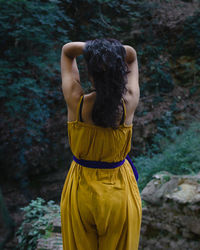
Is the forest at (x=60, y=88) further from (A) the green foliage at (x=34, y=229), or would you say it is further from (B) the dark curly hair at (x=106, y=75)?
(B) the dark curly hair at (x=106, y=75)

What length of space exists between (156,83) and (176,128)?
162 cm

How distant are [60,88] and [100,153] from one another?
4.50 m

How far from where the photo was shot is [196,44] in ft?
22.1

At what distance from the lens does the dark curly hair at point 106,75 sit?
1124 mm

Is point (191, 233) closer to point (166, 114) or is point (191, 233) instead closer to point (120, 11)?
point (166, 114)

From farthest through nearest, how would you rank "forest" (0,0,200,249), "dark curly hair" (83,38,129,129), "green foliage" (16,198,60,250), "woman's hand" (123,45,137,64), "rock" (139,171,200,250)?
"forest" (0,0,200,249) < "green foliage" (16,198,60,250) < "rock" (139,171,200,250) < "woman's hand" (123,45,137,64) < "dark curly hair" (83,38,129,129)

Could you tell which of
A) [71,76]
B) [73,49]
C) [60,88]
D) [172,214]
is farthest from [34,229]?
[60,88]

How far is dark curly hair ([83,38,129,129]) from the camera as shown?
1124mm

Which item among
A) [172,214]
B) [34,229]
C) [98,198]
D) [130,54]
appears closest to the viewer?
[98,198]

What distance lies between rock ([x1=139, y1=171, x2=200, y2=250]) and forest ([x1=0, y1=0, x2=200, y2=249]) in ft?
3.00

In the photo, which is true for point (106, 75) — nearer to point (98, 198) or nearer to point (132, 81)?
point (132, 81)

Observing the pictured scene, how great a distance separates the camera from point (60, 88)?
5.55 metres

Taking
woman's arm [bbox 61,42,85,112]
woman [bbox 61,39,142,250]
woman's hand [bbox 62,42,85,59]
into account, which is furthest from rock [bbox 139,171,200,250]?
woman's hand [bbox 62,42,85,59]

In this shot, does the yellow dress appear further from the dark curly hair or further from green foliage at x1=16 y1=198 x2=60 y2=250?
green foliage at x1=16 y1=198 x2=60 y2=250
